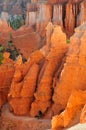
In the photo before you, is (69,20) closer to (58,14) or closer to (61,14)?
(61,14)

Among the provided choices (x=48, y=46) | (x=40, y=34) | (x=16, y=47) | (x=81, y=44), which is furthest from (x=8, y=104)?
(x=40, y=34)

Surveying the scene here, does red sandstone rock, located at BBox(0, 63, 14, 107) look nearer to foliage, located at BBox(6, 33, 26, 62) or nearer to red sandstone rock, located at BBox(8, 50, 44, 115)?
red sandstone rock, located at BBox(8, 50, 44, 115)

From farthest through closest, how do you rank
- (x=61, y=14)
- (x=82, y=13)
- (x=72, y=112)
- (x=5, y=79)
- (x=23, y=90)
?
(x=61, y=14) → (x=82, y=13) → (x=5, y=79) → (x=23, y=90) → (x=72, y=112)

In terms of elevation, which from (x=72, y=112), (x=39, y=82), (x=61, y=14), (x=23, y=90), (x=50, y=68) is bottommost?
(x=23, y=90)

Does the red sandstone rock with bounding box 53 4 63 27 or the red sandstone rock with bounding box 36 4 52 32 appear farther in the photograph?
the red sandstone rock with bounding box 36 4 52 32

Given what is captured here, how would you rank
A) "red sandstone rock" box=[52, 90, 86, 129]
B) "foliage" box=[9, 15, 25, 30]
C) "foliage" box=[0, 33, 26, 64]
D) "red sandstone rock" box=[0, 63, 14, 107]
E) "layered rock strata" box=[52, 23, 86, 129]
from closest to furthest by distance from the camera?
"red sandstone rock" box=[52, 90, 86, 129]
"layered rock strata" box=[52, 23, 86, 129]
"red sandstone rock" box=[0, 63, 14, 107]
"foliage" box=[0, 33, 26, 64]
"foliage" box=[9, 15, 25, 30]

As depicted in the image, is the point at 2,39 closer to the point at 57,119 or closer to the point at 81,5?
the point at 81,5

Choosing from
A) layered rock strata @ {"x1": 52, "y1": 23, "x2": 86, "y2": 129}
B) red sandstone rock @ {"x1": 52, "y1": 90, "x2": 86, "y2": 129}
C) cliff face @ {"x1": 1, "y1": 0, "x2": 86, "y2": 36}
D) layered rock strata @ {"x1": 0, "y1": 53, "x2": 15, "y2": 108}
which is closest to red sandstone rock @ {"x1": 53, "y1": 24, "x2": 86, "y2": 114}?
layered rock strata @ {"x1": 52, "y1": 23, "x2": 86, "y2": 129}

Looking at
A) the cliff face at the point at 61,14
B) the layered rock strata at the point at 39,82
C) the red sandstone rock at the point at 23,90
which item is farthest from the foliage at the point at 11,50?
the layered rock strata at the point at 39,82

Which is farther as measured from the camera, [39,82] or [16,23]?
[16,23]

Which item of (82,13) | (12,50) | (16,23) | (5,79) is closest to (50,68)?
(5,79)

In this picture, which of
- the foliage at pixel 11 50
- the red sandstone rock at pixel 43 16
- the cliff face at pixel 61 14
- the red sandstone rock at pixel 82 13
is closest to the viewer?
the foliage at pixel 11 50

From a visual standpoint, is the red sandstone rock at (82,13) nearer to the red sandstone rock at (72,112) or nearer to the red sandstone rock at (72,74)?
the red sandstone rock at (72,74)

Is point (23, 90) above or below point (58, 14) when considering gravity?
below
